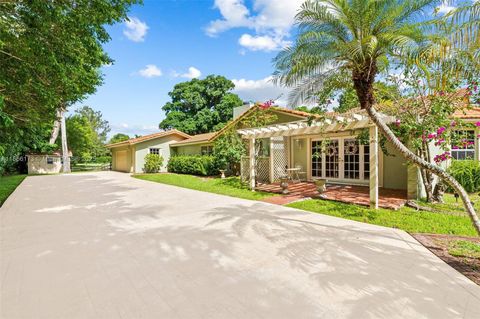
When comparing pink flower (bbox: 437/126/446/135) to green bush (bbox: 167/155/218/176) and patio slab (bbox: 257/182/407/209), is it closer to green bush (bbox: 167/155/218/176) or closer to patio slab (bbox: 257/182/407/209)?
patio slab (bbox: 257/182/407/209)

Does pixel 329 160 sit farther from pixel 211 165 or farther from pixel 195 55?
pixel 195 55

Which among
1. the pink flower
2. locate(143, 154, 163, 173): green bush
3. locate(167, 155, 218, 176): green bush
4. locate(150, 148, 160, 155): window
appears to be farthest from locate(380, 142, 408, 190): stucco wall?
locate(150, 148, 160, 155): window

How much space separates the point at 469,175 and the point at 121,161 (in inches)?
1206

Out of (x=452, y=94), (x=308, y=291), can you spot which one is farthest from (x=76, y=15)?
(x=452, y=94)

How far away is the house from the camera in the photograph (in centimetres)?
868

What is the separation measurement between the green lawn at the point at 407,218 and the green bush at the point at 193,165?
11.3 metres

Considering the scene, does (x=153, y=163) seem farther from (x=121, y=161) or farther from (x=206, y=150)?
(x=121, y=161)

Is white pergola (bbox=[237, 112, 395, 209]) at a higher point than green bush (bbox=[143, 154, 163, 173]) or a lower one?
higher

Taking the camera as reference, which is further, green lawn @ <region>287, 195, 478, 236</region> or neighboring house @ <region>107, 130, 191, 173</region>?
neighboring house @ <region>107, 130, 191, 173</region>

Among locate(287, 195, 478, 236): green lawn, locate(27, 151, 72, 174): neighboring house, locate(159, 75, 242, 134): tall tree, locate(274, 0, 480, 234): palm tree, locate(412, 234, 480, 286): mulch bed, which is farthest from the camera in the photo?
locate(159, 75, 242, 134): tall tree

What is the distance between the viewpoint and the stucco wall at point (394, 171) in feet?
34.9

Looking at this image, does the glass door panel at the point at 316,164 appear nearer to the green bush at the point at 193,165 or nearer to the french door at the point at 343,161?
the french door at the point at 343,161

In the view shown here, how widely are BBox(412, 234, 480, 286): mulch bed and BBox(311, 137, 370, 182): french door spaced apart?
646cm

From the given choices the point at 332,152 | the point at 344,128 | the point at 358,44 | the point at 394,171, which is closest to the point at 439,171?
the point at 358,44
